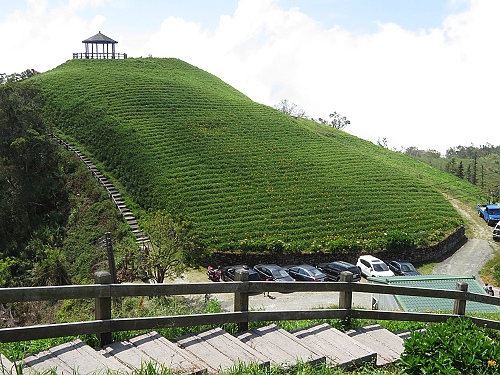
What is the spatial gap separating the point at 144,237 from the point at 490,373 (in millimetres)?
31375

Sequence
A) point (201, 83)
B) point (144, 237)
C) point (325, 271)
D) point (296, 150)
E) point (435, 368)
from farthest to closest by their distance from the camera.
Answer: point (201, 83) < point (296, 150) < point (144, 237) < point (325, 271) < point (435, 368)

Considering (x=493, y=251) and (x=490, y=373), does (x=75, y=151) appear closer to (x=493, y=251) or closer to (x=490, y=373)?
(x=493, y=251)

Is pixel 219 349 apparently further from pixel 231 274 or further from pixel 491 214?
pixel 491 214

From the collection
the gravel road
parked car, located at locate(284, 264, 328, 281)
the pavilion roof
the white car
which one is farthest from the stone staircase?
the pavilion roof

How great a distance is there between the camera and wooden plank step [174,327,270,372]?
18.8 feet

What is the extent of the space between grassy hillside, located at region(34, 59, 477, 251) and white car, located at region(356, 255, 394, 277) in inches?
112

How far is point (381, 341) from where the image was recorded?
7.61m

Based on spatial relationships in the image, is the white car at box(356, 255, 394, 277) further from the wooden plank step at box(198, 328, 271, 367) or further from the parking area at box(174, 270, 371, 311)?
the wooden plank step at box(198, 328, 271, 367)

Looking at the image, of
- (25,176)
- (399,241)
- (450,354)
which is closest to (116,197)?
(25,176)

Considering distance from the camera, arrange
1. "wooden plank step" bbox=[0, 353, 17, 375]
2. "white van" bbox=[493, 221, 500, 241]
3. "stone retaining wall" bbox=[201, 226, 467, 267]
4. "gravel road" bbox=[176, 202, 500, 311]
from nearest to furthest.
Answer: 1. "wooden plank step" bbox=[0, 353, 17, 375]
2. "gravel road" bbox=[176, 202, 500, 311]
3. "stone retaining wall" bbox=[201, 226, 467, 267]
4. "white van" bbox=[493, 221, 500, 241]

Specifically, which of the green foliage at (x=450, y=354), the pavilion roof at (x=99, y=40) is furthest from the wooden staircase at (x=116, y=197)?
the pavilion roof at (x=99, y=40)

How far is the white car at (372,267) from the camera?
31.3 metres

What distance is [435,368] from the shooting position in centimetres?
566

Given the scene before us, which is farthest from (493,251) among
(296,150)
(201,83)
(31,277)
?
(201,83)
